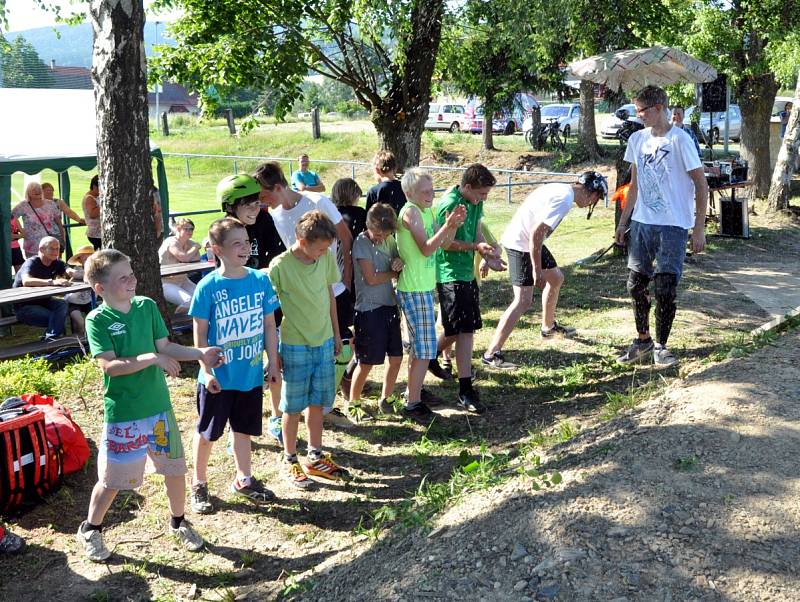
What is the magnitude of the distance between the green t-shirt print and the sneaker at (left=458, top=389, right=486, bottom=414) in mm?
2524

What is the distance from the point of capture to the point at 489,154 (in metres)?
28.1

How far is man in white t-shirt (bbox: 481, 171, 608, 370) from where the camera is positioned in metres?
6.38

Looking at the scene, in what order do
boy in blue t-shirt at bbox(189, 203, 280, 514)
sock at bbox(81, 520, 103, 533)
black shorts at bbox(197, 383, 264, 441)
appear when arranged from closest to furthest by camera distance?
sock at bbox(81, 520, 103, 533) < boy in blue t-shirt at bbox(189, 203, 280, 514) < black shorts at bbox(197, 383, 264, 441)

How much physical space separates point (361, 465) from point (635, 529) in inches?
89.6

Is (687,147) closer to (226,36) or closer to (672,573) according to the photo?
(672,573)

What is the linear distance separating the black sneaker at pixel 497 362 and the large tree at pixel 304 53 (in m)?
4.19

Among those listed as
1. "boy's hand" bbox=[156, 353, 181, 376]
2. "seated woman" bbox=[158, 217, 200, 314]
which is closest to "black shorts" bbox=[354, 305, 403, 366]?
"boy's hand" bbox=[156, 353, 181, 376]

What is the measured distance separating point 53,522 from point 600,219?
12703 millimetres

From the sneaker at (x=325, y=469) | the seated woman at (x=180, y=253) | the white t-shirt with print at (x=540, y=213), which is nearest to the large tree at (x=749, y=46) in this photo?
the white t-shirt with print at (x=540, y=213)

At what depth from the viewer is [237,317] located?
4344mm

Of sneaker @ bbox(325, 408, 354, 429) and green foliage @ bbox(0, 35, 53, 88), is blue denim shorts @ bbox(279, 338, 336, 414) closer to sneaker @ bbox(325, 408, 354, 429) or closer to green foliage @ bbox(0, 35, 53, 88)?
sneaker @ bbox(325, 408, 354, 429)

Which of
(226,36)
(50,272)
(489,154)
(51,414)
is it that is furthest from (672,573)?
(489,154)

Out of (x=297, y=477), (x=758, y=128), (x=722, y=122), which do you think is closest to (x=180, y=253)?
(x=297, y=477)

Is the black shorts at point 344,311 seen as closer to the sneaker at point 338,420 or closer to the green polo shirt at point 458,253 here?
the sneaker at point 338,420
